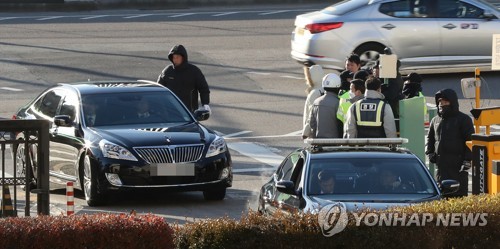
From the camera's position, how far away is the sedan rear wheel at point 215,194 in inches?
524

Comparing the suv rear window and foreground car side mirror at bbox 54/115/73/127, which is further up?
the suv rear window

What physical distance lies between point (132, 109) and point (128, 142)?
115cm

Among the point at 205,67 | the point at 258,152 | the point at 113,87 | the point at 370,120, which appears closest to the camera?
the point at 370,120

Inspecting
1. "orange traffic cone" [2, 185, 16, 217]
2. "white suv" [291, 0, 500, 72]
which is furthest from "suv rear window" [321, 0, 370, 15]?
"orange traffic cone" [2, 185, 16, 217]

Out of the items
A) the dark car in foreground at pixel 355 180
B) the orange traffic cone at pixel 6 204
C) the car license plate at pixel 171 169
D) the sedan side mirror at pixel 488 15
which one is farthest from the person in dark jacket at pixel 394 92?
the sedan side mirror at pixel 488 15

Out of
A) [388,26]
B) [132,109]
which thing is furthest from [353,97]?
[388,26]

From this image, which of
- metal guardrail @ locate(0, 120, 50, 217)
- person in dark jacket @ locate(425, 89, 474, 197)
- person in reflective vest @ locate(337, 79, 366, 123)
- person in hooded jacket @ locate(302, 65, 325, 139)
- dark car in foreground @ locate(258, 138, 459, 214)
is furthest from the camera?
person in hooded jacket @ locate(302, 65, 325, 139)

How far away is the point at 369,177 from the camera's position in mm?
10250

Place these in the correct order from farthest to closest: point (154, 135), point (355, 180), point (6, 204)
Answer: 1. point (154, 135)
2. point (6, 204)
3. point (355, 180)

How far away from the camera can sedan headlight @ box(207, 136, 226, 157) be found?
13.2m

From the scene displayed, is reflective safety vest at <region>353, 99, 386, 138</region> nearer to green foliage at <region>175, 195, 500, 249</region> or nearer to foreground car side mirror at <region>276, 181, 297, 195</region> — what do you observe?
foreground car side mirror at <region>276, 181, 297, 195</region>

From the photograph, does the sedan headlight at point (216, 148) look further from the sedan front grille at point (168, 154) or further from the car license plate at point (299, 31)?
the car license plate at point (299, 31)

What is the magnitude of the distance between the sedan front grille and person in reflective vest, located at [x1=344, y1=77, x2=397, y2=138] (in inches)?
74.0

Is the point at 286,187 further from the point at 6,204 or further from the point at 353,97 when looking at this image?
the point at 353,97
